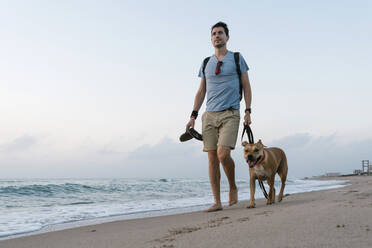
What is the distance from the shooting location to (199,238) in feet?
6.97

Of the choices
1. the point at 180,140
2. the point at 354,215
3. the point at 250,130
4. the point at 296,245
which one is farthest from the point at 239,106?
the point at 296,245

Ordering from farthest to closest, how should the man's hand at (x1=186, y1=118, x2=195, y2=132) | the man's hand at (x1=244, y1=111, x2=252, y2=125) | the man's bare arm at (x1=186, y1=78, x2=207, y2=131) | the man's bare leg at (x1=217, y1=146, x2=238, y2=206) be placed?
the man's bare arm at (x1=186, y1=78, x2=207, y2=131), the man's hand at (x1=186, y1=118, x2=195, y2=132), the man's hand at (x1=244, y1=111, x2=252, y2=125), the man's bare leg at (x1=217, y1=146, x2=238, y2=206)

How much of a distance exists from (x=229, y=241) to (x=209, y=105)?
2637 mm

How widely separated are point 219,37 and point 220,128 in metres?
1.19

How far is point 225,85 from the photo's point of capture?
4305mm

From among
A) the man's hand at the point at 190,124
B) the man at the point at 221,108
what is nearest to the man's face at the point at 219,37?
the man at the point at 221,108

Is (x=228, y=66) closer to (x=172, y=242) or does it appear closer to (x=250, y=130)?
(x=250, y=130)

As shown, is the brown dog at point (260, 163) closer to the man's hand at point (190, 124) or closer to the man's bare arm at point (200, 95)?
the man's hand at point (190, 124)

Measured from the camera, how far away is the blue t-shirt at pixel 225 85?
14.1 feet

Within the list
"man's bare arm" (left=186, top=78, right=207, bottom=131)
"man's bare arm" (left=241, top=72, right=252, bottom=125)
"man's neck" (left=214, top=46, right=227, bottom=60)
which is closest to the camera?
"man's bare arm" (left=241, top=72, right=252, bottom=125)

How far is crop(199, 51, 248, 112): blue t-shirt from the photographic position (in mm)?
4289

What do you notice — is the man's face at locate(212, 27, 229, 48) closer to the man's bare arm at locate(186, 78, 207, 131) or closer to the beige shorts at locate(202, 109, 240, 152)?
the man's bare arm at locate(186, 78, 207, 131)

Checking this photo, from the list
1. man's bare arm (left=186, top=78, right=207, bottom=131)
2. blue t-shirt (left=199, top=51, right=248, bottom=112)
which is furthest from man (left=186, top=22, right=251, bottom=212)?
man's bare arm (left=186, top=78, right=207, bottom=131)

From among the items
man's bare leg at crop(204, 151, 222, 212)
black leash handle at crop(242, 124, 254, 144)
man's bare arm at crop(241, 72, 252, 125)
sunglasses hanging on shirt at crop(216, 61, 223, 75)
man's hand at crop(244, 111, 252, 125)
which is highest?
sunglasses hanging on shirt at crop(216, 61, 223, 75)
